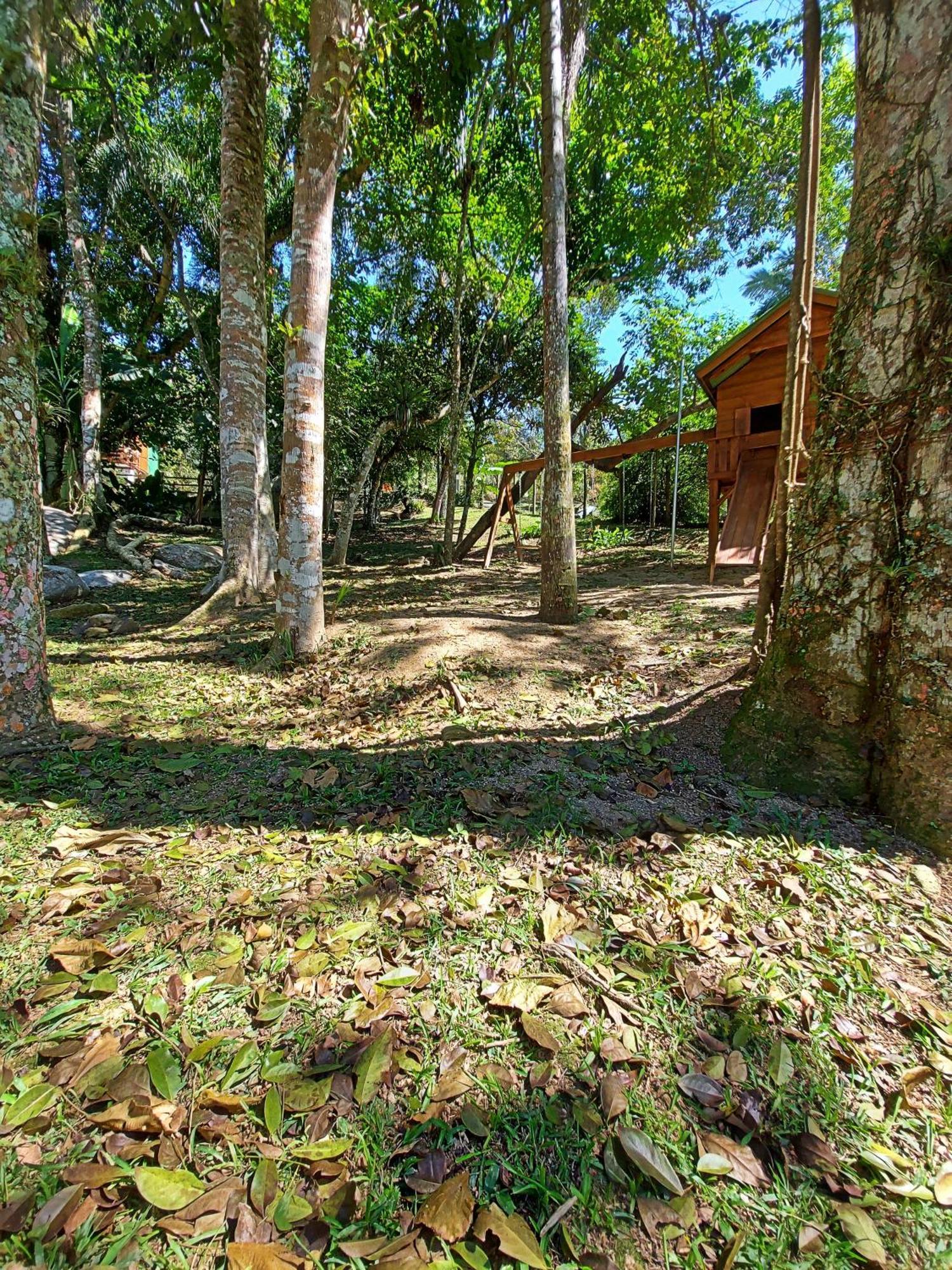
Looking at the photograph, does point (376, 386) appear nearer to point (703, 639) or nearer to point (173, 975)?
point (703, 639)

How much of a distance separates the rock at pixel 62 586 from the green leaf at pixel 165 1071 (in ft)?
28.3

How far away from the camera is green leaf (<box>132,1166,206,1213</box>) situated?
3.41 feet

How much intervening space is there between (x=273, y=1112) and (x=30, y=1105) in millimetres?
518

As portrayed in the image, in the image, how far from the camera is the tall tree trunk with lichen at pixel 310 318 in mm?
3820

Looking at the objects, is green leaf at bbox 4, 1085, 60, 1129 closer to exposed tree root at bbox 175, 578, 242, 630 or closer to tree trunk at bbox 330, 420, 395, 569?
exposed tree root at bbox 175, 578, 242, 630

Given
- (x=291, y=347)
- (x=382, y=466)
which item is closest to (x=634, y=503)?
(x=382, y=466)

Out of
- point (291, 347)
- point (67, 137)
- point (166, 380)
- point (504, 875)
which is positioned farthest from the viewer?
point (166, 380)

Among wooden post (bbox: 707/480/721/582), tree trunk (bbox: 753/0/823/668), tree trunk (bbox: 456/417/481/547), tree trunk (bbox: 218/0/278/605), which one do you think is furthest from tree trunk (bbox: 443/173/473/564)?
tree trunk (bbox: 753/0/823/668)

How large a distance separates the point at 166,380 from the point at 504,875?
19262 millimetres

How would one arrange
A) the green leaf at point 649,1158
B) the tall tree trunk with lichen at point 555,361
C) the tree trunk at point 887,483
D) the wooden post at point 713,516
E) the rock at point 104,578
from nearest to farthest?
the green leaf at point 649,1158 → the tree trunk at point 887,483 → the tall tree trunk with lichen at point 555,361 → the wooden post at point 713,516 → the rock at point 104,578

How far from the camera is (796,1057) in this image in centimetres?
140

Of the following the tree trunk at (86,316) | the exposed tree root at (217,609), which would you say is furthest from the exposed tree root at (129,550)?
the exposed tree root at (217,609)

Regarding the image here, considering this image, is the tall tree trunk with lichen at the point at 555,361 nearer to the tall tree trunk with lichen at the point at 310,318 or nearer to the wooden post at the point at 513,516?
the tall tree trunk with lichen at the point at 310,318

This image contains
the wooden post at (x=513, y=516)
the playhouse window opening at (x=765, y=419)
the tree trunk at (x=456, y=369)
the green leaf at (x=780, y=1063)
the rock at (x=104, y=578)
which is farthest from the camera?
the wooden post at (x=513, y=516)
